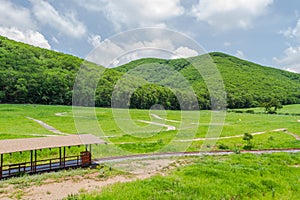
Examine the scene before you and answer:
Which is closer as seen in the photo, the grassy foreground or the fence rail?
the grassy foreground

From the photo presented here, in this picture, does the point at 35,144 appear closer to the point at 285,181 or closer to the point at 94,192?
the point at 94,192

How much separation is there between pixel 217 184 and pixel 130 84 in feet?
47.3

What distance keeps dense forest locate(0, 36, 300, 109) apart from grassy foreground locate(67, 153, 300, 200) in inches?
291

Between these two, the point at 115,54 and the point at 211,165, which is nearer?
the point at 115,54

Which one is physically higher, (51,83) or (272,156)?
(51,83)

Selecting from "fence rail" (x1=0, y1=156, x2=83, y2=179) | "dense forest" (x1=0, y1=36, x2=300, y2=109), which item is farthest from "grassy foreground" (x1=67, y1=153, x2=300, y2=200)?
"dense forest" (x1=0, y1=36, x2=300, y2=109)

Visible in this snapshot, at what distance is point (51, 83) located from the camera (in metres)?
93.5

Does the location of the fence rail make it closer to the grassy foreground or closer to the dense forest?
the grassy foreground

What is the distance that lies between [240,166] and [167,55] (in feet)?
32.1

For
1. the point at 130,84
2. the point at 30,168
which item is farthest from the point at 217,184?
the point at 130,84

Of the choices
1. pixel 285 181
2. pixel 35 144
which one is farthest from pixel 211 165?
pixel 35 144

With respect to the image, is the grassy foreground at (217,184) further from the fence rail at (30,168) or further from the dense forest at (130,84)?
the dense forest at (130,84)

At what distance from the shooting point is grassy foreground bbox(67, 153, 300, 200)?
13.5 metres

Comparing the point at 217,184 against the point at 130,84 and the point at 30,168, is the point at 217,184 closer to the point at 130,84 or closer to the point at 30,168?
the point at 30,168
